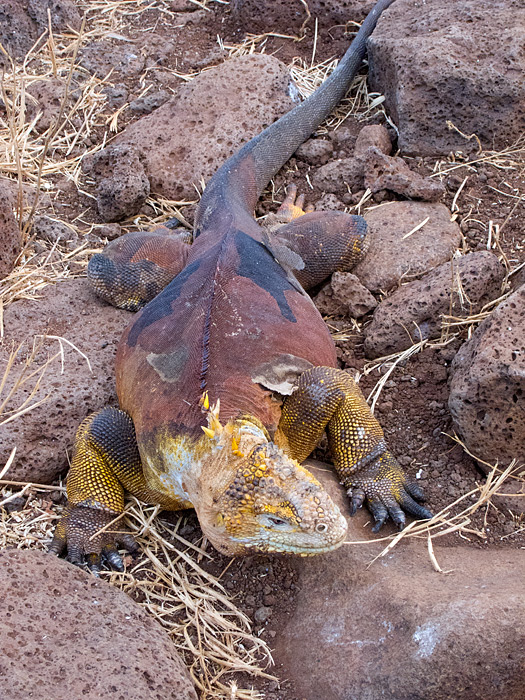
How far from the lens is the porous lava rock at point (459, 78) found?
5359mm

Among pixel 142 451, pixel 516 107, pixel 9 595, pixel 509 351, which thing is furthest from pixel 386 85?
pixel 9 595

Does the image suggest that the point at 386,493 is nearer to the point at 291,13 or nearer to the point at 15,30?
the point at 291,13

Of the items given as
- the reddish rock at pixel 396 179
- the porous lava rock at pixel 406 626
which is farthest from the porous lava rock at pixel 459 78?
the porous lava rock at pixel 406 626

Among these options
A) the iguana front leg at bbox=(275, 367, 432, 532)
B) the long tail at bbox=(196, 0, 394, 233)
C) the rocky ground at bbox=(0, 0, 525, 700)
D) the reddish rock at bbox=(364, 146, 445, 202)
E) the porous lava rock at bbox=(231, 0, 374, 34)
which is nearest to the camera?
the rocky ground at bbox=(0, 0, 525, 700)

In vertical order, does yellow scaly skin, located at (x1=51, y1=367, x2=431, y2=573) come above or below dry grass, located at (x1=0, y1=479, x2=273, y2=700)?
above

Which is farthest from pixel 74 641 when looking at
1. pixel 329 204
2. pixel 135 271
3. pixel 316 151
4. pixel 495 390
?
pixel 316 151

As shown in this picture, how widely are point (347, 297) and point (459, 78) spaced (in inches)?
75.0

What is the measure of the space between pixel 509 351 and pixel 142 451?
169cm

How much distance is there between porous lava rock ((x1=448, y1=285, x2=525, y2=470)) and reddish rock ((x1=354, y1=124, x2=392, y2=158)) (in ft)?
7.66

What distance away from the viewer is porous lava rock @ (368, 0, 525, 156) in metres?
5.36

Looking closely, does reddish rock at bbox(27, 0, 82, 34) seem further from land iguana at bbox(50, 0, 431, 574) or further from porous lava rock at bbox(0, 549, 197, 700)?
porous lava rock at bbox(0, 549, 197, 700)

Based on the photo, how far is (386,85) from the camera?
19.6ft

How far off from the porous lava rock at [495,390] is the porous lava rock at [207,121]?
112 inches

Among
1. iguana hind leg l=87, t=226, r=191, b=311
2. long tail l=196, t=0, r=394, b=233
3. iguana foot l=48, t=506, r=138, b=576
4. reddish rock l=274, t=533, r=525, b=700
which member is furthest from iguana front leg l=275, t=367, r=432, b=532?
long tail l=196, t=0, r=394, b=233
